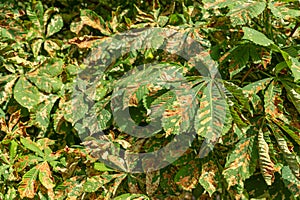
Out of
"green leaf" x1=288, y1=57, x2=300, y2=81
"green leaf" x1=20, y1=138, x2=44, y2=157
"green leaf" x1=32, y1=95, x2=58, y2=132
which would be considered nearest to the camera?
"green leaf" x1=288, y1=57, x2=300, y2=81

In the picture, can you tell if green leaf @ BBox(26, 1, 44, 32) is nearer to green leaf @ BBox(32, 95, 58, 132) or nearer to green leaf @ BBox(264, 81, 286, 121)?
green leaf @ BBox(32, 95, 58, 132)

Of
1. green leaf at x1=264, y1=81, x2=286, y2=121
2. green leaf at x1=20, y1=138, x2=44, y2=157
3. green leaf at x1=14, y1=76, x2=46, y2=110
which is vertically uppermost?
green leaf at x1=264, y1=81, x2=286, y2=121

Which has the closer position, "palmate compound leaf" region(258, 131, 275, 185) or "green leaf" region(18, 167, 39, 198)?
"palmate compound leaf" region(258, 131, 275, 185)

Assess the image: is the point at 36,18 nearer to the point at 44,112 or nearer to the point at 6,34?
the point at 6,34

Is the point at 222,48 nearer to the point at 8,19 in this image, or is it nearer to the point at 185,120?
the point at 185,120

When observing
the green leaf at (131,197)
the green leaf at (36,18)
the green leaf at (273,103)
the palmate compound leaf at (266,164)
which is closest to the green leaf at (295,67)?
the green leaf at (273,103)

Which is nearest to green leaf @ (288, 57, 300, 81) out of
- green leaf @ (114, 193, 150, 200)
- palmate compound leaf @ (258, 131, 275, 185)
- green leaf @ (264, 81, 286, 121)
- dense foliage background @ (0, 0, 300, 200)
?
dense foliage background @ (0, 0, 300, 200)

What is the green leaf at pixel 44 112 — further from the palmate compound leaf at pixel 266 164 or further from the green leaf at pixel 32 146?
A: the palmate compound leaf at pixel 266 164

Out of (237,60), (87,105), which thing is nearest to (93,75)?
(87,105)
